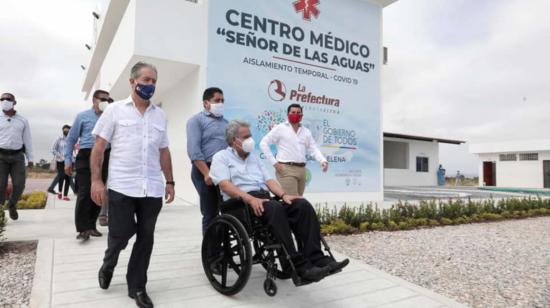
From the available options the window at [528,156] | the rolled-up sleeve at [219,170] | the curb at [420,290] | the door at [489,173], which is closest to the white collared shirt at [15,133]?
the rolled-up sleeve at [219,170]

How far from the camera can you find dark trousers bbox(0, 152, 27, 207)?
4.50 m

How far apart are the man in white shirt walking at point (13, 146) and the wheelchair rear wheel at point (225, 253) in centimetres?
352

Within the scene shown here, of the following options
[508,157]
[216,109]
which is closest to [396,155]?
[508,157]

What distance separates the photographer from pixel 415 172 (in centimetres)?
2208

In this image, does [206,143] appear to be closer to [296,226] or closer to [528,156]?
[296,226]

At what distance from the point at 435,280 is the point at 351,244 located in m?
1.37

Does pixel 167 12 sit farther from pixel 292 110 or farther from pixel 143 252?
pixel 143 252

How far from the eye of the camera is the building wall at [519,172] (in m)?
23.1

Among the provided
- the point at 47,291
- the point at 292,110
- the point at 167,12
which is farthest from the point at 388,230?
the point at 167,12

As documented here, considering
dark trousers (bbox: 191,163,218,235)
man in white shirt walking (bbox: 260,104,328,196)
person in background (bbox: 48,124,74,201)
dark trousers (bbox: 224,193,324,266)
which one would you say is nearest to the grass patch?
man in white shirt walking (bbox: 260,104,328,196)

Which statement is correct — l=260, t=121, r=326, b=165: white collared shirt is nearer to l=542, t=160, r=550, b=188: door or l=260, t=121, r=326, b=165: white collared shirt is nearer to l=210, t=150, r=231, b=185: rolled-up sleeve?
l=210, t=150, r=231, b=185: rolled-up sleeve

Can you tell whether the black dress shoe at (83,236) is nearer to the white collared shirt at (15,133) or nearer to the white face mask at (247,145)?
the white collared shirt at (15,133)

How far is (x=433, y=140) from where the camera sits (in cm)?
2284

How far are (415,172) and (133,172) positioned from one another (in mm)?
22274
